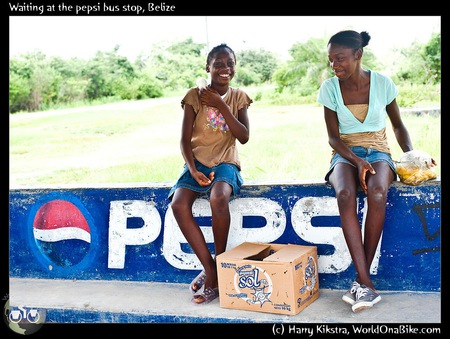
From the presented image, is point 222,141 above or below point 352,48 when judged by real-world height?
below

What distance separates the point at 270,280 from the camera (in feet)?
10.9

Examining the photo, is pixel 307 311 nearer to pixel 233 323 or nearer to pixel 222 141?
pixel 233 323

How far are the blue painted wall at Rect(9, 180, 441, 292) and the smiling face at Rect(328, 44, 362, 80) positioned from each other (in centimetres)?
79

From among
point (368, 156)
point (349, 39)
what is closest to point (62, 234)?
point (368, 156)

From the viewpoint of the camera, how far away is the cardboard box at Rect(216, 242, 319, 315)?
3.27m

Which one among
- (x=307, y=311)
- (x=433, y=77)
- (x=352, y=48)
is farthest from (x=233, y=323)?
(x=433, y=77)

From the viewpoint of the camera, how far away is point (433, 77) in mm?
12477

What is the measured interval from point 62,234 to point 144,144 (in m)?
7.74

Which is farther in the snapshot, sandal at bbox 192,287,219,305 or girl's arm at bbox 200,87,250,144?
girl's arm at bbox 200,87,250,144

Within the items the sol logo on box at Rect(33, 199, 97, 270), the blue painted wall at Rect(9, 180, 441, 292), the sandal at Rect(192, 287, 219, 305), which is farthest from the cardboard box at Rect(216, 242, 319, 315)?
the sol logo on box at Rect(33, 199, 97, 270)

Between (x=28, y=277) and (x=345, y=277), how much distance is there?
252cm

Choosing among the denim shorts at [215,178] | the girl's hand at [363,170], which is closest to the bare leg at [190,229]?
the denim shorts at [215,178]

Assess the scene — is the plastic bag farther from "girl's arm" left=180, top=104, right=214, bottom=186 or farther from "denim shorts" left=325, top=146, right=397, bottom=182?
"girl's arm" left=180, top=104, right=214, bottom=186

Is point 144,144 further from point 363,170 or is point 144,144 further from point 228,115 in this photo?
point 363,170
